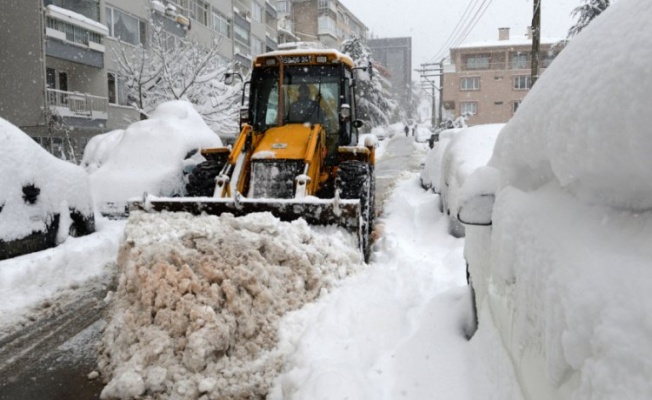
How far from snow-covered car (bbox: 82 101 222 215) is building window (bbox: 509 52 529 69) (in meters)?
53.6

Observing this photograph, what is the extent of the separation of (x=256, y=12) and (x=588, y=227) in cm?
4516

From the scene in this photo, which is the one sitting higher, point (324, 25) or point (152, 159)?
point (324, 25)

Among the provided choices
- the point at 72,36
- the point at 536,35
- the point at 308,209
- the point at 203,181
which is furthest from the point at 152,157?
the point at 72,36

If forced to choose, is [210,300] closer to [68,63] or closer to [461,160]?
[461,160]

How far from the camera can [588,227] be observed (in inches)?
62.6

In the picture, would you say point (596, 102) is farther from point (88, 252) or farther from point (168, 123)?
point (168, 123)

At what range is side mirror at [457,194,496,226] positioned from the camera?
273cm

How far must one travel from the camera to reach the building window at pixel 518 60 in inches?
2314

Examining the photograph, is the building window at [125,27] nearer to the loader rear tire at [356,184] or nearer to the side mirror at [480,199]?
the loader rear tire at [356,184]

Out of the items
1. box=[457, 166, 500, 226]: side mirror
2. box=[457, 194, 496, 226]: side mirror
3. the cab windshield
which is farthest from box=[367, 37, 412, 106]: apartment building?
box=[457, 194, 496, 226]: side mirror

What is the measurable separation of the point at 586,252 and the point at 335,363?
2.26 m

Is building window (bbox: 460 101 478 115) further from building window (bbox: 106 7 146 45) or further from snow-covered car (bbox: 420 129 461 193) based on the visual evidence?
snow-covered car (bbox: 420 129 461 193)

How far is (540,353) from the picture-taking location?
1.77 meters

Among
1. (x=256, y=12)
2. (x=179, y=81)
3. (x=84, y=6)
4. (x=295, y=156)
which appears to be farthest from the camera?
(x=256, y=12)
